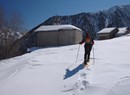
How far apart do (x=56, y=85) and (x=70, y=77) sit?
1020mm

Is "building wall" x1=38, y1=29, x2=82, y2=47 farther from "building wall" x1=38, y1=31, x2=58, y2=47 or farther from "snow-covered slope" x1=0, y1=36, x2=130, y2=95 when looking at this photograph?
"snow-covered slope" x1=0, y1=36, x2=130, y2=95

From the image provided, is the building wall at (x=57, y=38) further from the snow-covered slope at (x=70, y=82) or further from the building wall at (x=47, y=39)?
the snow-covered slope at (x=70, y=82)

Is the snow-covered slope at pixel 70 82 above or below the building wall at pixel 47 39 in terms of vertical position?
below

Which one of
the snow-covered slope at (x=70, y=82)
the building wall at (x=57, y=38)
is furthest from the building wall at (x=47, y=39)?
the snow-covered slope at (x=70, y=82)

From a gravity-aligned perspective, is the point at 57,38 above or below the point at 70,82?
above

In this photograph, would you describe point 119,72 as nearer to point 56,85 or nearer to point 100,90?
point 100,90

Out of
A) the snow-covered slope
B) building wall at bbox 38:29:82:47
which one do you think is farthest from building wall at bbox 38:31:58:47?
the snow-covered slope

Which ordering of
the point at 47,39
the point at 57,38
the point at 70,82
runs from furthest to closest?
the point at 47,39 → the point at 57,38 → the point at 70,82

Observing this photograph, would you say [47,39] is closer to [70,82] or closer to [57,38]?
[57,38]

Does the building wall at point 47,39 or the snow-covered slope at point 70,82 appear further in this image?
the building wall at point 47,39

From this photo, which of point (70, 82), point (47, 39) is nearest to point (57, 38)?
point (47, 39)

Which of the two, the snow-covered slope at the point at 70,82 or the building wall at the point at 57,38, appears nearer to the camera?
the snow-covered slope at the point at 70,82

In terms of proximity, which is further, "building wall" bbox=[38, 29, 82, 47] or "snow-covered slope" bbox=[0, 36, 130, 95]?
"building wall" bbox=[38, 29, 82, 47]

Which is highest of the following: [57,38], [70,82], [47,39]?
[57,38]
